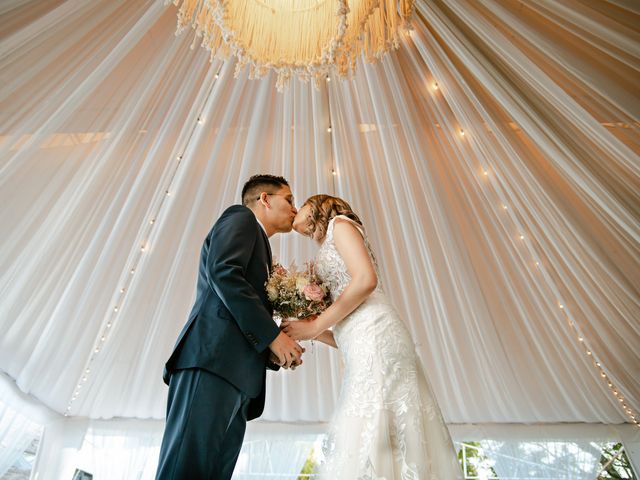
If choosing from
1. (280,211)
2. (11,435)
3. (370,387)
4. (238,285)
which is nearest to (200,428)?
(238,285)

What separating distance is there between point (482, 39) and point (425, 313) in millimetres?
3049

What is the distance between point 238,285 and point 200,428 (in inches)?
22.2

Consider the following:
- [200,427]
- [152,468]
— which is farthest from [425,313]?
[152,468]

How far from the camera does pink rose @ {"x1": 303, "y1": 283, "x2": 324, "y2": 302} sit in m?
2.42

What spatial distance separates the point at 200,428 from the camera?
68.7 inches

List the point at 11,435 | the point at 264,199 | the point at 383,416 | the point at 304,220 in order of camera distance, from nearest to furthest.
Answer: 1. the point at 383,416
2. the point at 264,199
3. the point at 304,220
4. the point at 11,435

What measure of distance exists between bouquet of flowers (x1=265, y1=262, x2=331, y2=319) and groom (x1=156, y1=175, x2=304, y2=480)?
2.5 inches

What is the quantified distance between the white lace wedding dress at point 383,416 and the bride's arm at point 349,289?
81 millimetres

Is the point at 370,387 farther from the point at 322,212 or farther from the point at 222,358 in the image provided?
the point at 322,212

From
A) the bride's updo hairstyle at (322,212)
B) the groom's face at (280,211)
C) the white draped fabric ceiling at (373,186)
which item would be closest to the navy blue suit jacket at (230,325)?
the groom's face at (280,211)

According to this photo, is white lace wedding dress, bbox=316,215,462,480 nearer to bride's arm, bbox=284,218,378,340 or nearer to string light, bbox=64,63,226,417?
bride's arm, bbox=284,218,378,340

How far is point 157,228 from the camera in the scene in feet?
14.0

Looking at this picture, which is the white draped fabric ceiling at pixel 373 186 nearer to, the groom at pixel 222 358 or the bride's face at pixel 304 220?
the bride's face at pixel 304 220

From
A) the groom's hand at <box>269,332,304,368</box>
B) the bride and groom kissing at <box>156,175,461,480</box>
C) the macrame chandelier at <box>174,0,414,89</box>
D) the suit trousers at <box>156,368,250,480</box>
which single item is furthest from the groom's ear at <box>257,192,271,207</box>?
the suit trousers at <box>156,368,250,480</box>
